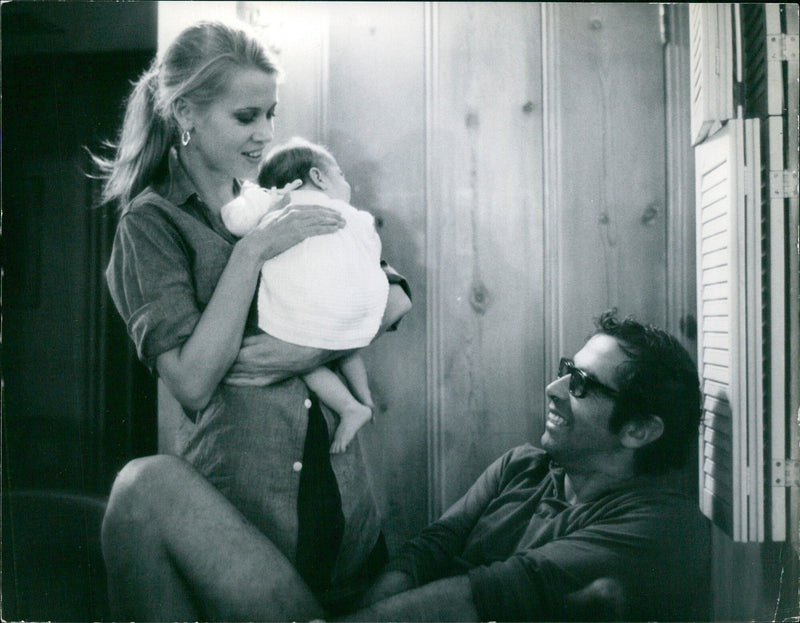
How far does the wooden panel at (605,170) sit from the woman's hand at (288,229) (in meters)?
0.57

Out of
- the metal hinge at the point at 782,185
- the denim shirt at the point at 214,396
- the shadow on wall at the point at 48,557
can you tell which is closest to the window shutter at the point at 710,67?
the metal hinge at the point at 782,185

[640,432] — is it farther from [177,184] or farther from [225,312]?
[177,184]

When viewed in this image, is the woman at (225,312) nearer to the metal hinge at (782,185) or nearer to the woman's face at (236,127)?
the woman's face at (236,127)

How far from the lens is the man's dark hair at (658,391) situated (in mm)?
1617

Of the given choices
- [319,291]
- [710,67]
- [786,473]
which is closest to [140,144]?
[319,291]

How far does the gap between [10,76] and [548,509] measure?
5.85 feet

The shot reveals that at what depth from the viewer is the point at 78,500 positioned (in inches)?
69.3

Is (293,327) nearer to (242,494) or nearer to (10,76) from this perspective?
(242,494)

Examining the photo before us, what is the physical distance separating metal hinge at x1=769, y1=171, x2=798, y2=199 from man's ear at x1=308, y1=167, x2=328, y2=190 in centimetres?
109

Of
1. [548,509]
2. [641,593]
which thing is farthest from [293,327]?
[641,593]

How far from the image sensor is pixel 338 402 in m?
1.65

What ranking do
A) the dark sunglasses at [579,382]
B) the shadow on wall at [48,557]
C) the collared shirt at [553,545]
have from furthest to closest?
the shadow on wall at [48,557] → the dark sunglasses at [579,382] → the collared shirt at [553,545]

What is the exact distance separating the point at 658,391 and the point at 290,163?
1048 mm

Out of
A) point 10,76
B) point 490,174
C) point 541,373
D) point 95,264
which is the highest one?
point 10,76
